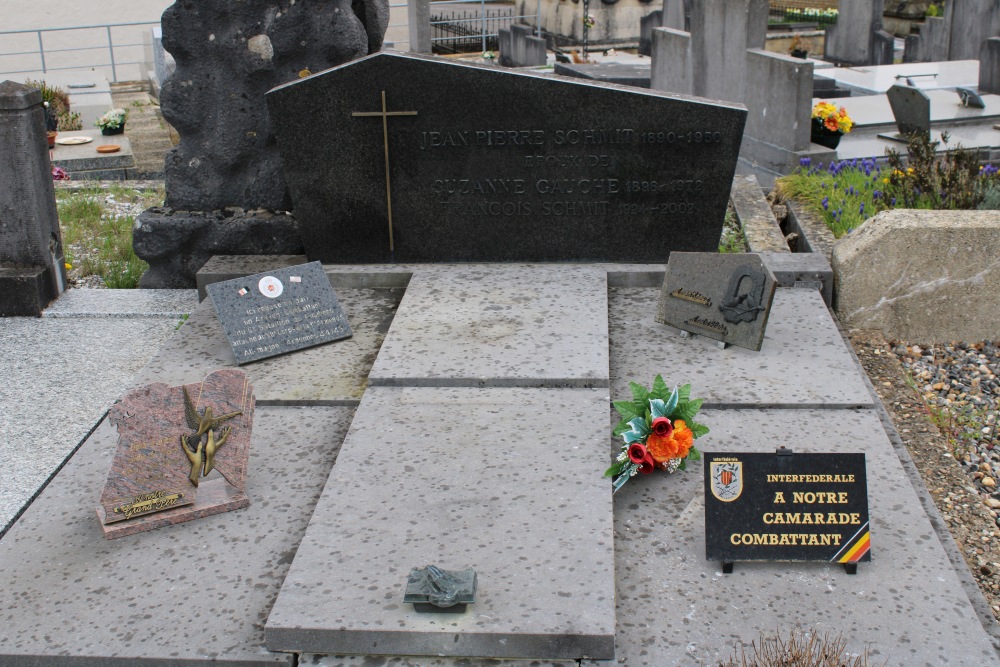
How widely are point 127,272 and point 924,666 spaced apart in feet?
17.4

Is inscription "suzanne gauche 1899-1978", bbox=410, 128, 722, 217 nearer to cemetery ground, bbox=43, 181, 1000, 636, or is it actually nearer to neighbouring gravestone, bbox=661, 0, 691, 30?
cemetery ground, bbox=43, 181, 1000, 636

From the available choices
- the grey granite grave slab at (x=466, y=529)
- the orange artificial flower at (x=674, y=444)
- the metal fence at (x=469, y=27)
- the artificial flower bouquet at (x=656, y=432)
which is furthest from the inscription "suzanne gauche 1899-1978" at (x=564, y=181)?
the metal fence at (x=469, y=27)

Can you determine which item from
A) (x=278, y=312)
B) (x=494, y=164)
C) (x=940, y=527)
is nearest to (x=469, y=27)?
(x=494, y=164)

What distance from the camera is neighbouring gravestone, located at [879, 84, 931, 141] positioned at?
8664 mm

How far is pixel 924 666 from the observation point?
267 cm

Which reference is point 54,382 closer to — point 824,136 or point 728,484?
point 728,484

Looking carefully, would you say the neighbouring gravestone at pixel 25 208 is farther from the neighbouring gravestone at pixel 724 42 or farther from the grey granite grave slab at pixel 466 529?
the neighbouring gravestone at pixel 724 42

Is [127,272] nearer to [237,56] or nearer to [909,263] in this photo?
[237,56]

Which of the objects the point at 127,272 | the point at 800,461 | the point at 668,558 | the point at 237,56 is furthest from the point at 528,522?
the point at 127,272

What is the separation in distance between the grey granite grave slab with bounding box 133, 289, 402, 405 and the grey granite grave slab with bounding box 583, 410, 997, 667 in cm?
140

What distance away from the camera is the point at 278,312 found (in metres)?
4.68

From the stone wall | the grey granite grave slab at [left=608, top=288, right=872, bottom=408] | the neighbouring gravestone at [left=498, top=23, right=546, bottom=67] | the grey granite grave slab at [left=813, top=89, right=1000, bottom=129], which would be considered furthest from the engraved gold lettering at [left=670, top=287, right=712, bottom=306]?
the neighbouring gravestone at [left=498, top=23, right=546, bottom=67]

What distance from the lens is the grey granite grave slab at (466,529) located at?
2758mm

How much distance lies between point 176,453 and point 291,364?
3.77 ft
